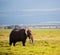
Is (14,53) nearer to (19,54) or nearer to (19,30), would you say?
(19,54)

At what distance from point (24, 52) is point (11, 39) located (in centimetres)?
901

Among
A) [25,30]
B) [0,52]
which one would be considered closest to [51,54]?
[0,52]

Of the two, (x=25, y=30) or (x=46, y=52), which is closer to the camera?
(x=46, y=52)

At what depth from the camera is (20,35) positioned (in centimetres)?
2714

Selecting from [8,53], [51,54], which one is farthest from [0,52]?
[51,54]

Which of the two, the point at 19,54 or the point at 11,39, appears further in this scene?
the point at 11,39

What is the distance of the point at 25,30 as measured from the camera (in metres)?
26.7

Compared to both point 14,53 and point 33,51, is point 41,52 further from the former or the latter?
point 14,53

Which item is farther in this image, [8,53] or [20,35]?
[20,35]

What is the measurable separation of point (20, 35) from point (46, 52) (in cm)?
793

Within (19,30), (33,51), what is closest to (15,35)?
(19,30)

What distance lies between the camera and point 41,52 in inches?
766

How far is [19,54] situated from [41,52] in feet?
5.49

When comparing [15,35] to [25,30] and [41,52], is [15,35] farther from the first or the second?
[41,52]
